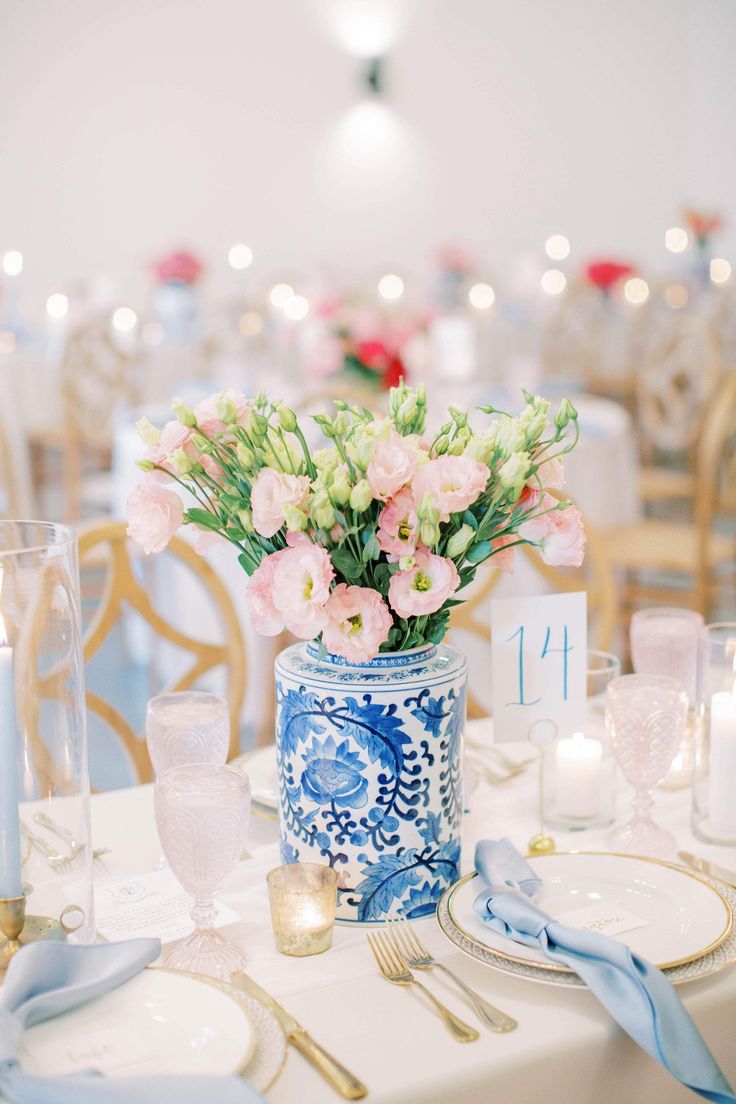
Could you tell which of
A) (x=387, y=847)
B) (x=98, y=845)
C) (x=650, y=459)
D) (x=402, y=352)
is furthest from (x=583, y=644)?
(x=650, y=459)

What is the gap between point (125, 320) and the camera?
5219 millimetres

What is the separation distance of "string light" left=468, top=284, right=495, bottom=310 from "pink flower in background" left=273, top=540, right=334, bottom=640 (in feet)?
15.8

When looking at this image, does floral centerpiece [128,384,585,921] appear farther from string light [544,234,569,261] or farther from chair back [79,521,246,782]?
string light [544,234,569,261]

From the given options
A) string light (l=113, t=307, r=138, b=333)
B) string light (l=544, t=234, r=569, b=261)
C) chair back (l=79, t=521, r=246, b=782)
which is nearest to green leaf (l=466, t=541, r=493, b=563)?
chair back (l=79, t=521, r=246, b=782)

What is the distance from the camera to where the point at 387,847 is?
1043 millimetres

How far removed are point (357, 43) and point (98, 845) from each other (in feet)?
23.3

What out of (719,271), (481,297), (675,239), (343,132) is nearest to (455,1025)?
(481,297)

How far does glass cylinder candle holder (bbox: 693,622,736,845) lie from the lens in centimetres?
121

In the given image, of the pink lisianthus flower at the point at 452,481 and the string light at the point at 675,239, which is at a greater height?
the string light at the point at 675,239

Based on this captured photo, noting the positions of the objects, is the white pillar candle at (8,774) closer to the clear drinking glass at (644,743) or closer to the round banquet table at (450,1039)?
the round banquet table at (450,1039)

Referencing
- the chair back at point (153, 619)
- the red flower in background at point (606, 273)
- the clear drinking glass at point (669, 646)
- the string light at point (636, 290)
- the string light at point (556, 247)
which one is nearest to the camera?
the clear drinking glass at point (669, 646)

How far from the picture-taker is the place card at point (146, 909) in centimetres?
104

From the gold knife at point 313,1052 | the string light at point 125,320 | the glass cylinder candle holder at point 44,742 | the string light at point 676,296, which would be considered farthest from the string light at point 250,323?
the gold knife at point 313,1052

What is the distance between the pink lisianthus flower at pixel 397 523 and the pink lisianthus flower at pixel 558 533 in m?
0.12
